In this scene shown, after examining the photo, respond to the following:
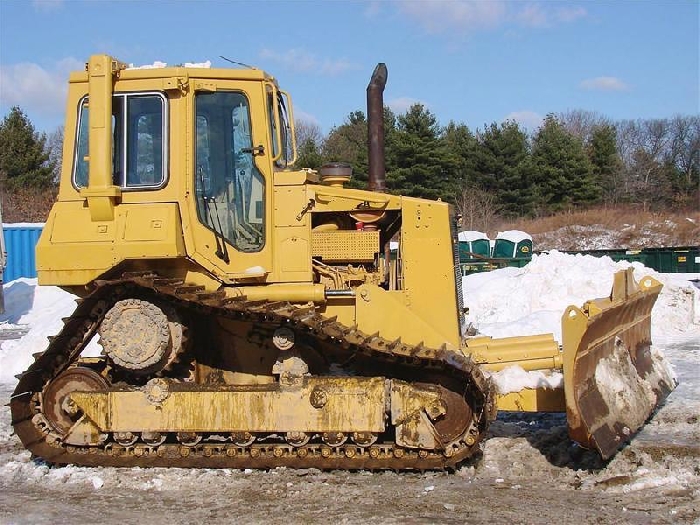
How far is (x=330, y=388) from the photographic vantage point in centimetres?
650

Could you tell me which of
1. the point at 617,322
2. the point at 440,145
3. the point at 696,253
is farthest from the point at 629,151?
the point at 617,322

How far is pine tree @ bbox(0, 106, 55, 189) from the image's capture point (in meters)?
40.0

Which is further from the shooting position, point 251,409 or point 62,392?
point 62,392

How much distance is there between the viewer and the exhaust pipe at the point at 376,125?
907 centimetres

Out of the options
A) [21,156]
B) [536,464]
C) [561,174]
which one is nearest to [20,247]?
[21,156]

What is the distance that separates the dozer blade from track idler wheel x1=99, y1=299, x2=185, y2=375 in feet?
10.4

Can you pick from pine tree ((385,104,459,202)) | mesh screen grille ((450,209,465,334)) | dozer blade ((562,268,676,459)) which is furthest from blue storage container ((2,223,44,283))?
dozer blade ((562,268,676,459))

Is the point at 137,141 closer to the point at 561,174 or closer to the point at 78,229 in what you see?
the point at 78,229

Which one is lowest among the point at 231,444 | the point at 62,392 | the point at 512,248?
the point at 231,444

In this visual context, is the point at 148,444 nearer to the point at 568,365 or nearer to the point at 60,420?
the point at 60,420

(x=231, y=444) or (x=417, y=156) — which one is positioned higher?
(x=417, y=156)

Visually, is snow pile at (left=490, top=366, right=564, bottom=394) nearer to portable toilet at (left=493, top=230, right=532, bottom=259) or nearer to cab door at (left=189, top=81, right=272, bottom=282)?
cab door at (left=189, top=81, right=272, bottom=282)

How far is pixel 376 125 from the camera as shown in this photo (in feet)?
30.8

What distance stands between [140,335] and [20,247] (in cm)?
2093
